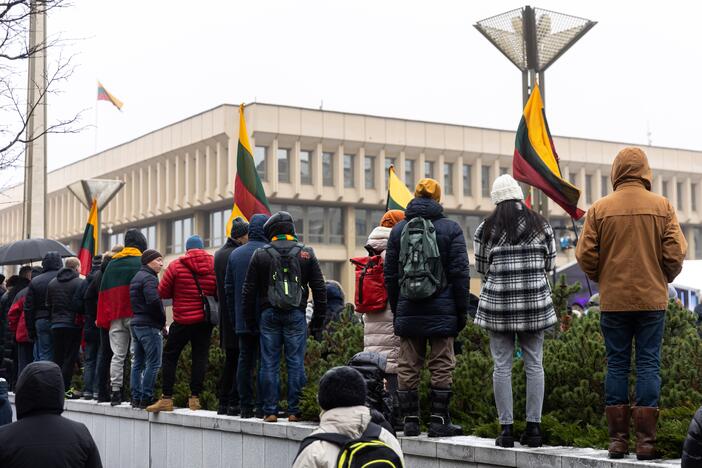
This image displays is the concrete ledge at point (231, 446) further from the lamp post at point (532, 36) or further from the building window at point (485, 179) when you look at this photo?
the building window at point (485, 179)

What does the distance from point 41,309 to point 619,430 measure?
31.3 ft

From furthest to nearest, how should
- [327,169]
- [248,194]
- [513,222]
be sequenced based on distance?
[327,169], [248,194], [513,222]

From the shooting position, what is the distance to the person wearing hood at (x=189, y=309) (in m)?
11.4

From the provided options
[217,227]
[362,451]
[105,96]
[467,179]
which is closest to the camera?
[362,451]

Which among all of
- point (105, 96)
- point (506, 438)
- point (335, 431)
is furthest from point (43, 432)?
point (105, 96)

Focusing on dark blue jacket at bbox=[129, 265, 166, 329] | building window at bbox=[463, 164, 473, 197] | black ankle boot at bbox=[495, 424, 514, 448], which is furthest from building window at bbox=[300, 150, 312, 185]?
black ankle boot at bbox=[495, 424, 514, 448]

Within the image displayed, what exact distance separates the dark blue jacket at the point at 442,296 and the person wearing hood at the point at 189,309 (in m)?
3.53

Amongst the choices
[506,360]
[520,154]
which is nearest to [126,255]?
[520,154]

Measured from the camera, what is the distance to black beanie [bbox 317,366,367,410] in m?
4.55

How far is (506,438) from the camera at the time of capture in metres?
7.48

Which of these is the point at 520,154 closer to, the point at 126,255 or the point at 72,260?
the point at 126,255

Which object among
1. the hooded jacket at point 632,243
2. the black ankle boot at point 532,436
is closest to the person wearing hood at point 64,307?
the black ankle boot at point 532,436

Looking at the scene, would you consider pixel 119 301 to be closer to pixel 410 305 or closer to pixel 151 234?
pixel 410 305

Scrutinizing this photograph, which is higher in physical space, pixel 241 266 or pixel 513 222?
pixel 513 222
